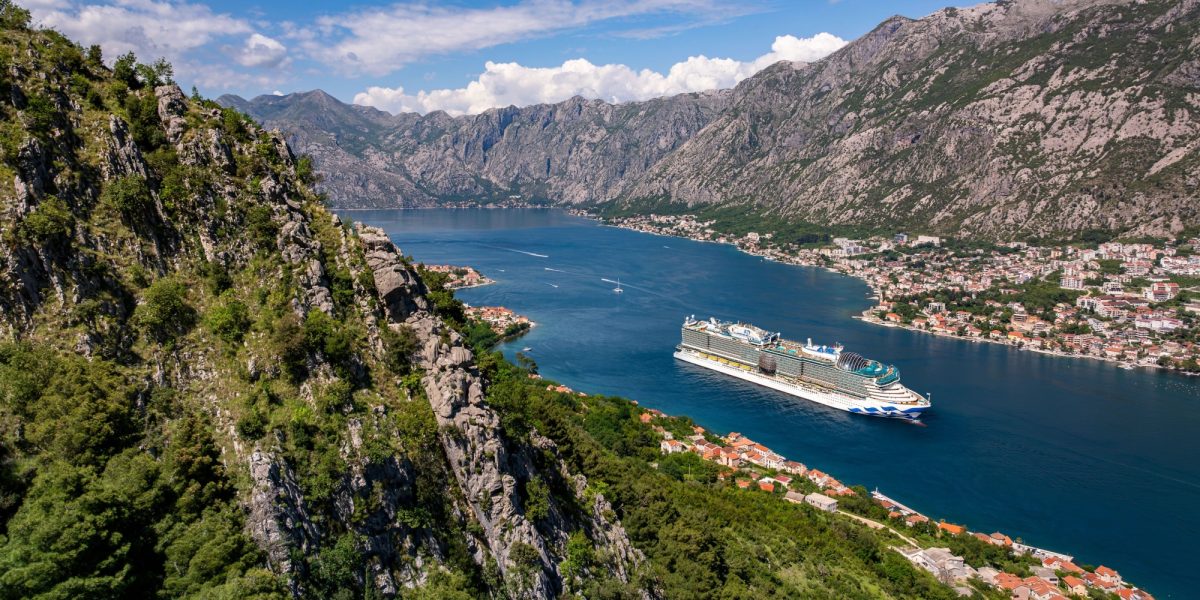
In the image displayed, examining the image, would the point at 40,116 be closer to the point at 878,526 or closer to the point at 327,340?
the point at 327,340

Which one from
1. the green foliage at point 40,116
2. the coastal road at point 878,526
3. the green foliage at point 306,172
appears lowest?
the coastal road at point 878,526

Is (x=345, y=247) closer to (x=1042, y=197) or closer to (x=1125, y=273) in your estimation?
(x=1125, y=273)

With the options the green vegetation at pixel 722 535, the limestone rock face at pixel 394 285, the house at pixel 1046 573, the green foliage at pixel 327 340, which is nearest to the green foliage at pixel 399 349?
the limestone rock face at pixel 394 285

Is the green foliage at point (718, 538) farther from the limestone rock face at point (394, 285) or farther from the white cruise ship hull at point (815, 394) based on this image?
the white cruise ship hull at point (815, 394)

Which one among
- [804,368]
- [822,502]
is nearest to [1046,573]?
[822,502]

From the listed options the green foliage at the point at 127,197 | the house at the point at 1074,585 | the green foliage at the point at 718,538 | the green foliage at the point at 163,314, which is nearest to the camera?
the green foliage at the point at 163,314

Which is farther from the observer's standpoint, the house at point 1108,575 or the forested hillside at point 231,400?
the house at point 1108,575
